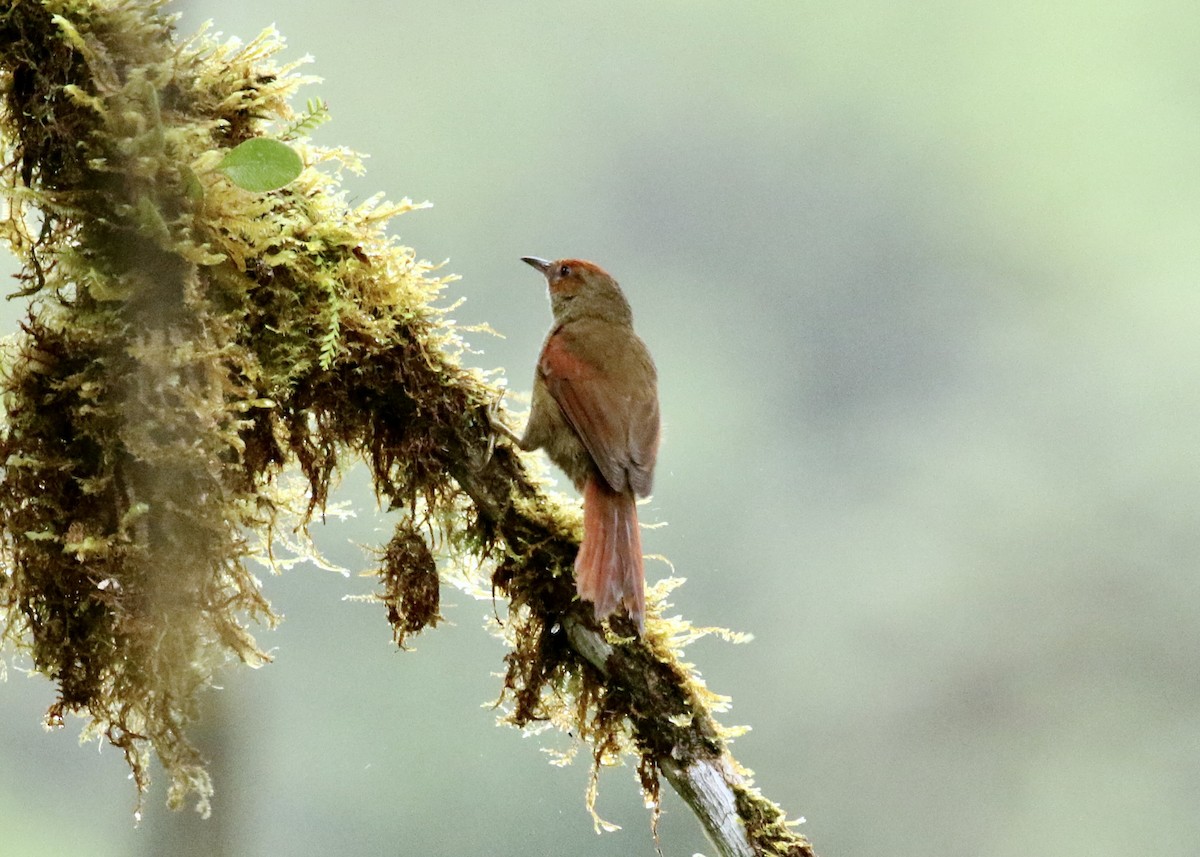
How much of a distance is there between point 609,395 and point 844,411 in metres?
8.40

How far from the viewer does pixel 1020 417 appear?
37.4ft

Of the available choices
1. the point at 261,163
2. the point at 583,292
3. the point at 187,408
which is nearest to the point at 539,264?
the point at 583,292

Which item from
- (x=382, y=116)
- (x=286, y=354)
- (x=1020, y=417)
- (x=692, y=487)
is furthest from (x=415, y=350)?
(x=1020, y=417)

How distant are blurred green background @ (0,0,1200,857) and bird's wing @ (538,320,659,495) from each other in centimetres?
495

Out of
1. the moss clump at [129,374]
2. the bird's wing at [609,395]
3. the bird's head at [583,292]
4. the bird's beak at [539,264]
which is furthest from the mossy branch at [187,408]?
the bird's beak at [539,264]

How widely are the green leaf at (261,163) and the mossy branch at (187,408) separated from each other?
0.11 feet

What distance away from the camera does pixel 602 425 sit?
8.40 feet

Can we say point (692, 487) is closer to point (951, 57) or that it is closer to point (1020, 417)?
point (1020, 417)

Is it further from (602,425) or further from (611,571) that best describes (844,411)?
(611,571)

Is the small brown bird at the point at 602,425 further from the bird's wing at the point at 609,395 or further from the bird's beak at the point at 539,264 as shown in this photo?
the bird's beak at the point at 539,264

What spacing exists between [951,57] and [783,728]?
8.15m

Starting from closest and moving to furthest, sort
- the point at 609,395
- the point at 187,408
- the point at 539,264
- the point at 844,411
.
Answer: the point at 187,408
the point at 609,395
the point at 539,264
the point at 844,411

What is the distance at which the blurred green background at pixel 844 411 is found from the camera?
8352 millimetres

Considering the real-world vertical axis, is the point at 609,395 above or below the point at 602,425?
above
